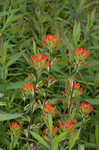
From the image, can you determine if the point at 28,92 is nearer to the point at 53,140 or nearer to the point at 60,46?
the point at 53,140

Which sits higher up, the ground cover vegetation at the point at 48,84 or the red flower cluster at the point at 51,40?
the red flower cluster at the point at 51,40

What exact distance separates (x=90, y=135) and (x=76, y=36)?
1.76ft

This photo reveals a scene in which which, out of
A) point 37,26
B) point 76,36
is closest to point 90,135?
point 76,36

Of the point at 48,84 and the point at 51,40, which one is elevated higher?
the point at 51,40

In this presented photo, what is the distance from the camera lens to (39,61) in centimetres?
75

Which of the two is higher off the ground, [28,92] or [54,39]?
[54,39]

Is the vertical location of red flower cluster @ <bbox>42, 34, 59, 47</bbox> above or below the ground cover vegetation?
above

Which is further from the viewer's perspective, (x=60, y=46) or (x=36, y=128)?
(x=60, y=46)

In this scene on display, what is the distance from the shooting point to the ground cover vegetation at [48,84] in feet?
2.59

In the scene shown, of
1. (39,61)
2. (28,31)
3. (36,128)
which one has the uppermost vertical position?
(28,31)

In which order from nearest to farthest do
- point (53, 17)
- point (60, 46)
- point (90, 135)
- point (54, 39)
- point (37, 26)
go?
1. point (54, 39)
2. point (90, 135)
3. point (60, 46)
4. point (37, 26)
5. point (53, 17)

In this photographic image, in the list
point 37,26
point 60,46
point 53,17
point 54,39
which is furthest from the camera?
point 53,17

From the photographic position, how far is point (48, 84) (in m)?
0.88

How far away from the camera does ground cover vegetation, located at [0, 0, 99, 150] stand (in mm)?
790
